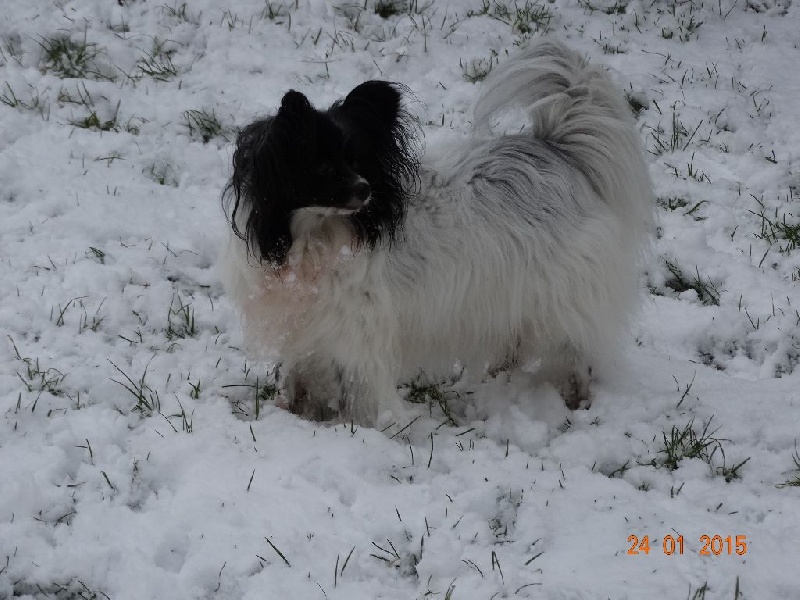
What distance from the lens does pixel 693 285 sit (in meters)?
4.55

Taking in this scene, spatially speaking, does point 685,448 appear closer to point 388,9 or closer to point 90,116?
point 90,116

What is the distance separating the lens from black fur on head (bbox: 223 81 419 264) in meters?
2.86

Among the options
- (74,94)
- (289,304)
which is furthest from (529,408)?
(74,94)

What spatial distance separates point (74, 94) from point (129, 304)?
219cm

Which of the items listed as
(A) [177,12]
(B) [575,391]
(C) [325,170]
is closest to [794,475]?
(B) [575,391]

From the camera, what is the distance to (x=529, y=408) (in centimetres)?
370

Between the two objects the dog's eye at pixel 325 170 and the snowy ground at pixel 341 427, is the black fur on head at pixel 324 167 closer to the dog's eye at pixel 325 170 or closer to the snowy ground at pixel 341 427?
the dog's eye at pixel 325 170

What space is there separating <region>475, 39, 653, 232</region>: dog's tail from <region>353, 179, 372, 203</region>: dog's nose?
0.96 m

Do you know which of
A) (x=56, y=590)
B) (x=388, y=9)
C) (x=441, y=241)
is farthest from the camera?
(x=388, y=9)

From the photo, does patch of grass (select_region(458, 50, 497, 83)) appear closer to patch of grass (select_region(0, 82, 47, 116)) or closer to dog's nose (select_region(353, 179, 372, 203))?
patch of grass (select_region(0, 82, 47, 116))

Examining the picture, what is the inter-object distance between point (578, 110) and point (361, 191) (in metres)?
1.20

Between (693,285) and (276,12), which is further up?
(276,12)

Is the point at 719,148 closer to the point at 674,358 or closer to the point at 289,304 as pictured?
the point at 674,358

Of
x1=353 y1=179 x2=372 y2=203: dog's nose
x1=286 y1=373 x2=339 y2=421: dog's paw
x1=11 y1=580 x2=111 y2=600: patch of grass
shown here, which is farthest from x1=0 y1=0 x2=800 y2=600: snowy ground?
x1=353 y1=179 x2=372 y2=203: dog's nose
